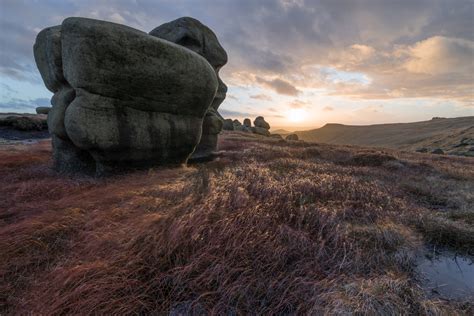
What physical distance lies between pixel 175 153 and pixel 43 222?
7.26 m

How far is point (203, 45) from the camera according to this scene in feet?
52.4

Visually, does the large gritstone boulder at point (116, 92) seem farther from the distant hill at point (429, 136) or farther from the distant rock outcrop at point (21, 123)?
the distant hill at point (429, 136)

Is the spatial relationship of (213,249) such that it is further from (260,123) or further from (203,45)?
(260,123)

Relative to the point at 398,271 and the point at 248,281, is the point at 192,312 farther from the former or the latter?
the point at 398,271

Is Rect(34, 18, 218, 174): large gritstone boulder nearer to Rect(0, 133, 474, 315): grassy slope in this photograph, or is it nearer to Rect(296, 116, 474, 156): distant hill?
Rect(0, 133, 474, 315): grassy slope

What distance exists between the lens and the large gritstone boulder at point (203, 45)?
14.8 metres

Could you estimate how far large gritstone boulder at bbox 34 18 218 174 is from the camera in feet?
27.0

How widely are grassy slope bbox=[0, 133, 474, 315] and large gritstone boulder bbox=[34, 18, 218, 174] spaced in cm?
213

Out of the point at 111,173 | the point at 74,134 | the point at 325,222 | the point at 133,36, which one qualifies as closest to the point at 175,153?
the point at 111,173

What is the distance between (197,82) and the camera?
1082cm

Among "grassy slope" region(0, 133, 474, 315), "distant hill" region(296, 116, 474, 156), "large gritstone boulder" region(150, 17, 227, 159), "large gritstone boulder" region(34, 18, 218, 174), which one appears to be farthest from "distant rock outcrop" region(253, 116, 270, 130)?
"grassy slope" region(0, 133, 474, 315)

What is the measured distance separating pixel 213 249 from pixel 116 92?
24.4ft

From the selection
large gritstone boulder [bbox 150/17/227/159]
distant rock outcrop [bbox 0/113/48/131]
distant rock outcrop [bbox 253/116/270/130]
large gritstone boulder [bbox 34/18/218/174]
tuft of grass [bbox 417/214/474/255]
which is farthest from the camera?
distant rock outcrop [bbox 253/116/270/130]

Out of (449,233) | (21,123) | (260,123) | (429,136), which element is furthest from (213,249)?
(429,136)
